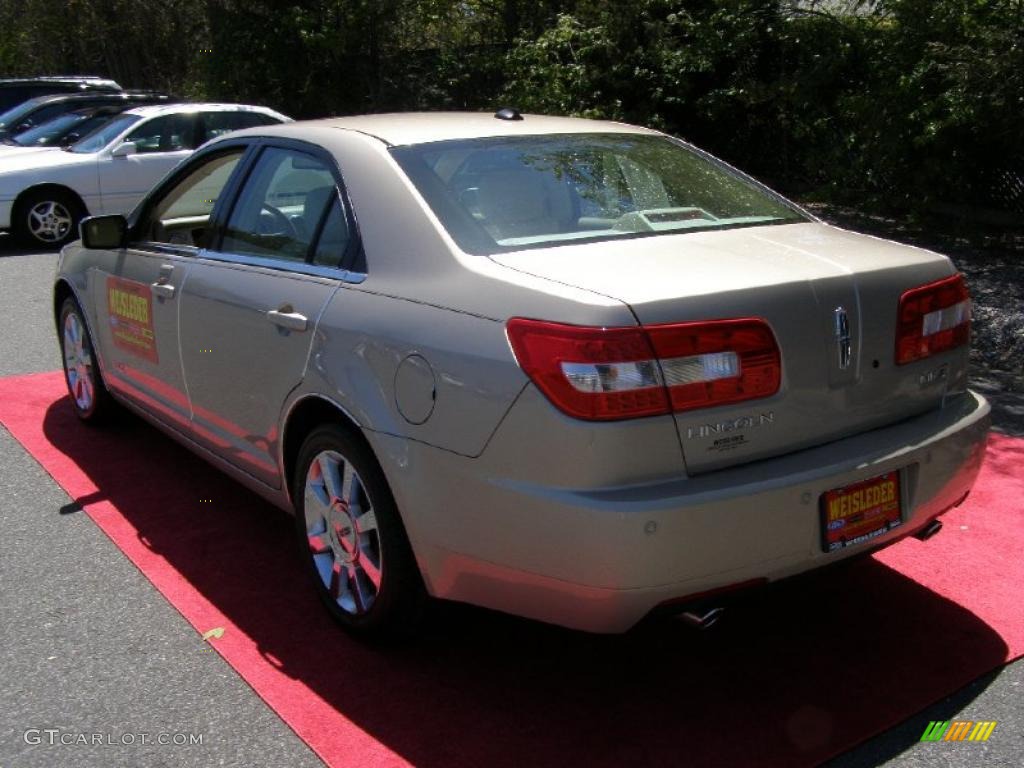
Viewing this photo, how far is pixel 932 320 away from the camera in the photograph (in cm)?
359

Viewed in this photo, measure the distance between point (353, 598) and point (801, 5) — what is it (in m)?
9.88

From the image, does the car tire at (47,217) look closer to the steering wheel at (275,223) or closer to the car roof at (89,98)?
the car roof at (89,98)

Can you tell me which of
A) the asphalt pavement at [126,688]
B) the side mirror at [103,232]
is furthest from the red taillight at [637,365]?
the side mirror at [103,232]

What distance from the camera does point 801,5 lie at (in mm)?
11891

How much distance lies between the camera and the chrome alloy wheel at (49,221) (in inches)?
515

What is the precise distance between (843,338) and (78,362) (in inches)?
169

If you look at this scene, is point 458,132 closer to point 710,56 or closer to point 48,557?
point 48,557

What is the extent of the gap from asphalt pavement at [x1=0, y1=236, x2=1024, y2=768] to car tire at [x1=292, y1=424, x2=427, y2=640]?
420mm

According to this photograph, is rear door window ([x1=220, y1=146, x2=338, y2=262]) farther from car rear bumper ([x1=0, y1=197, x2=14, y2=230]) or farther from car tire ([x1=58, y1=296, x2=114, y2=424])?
car rear bumper ([x1=0, y1=197, x2=14, y2=230])

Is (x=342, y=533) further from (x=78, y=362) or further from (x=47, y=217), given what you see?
(x=47, y=217)

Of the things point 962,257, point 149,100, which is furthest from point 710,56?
point 149,100

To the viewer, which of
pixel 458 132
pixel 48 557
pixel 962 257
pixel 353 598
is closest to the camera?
pixel 353 598

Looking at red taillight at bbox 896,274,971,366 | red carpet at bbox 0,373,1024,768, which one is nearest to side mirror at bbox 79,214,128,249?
red carpet at bbox 0,373,1024,768

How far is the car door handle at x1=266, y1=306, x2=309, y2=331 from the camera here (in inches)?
152
